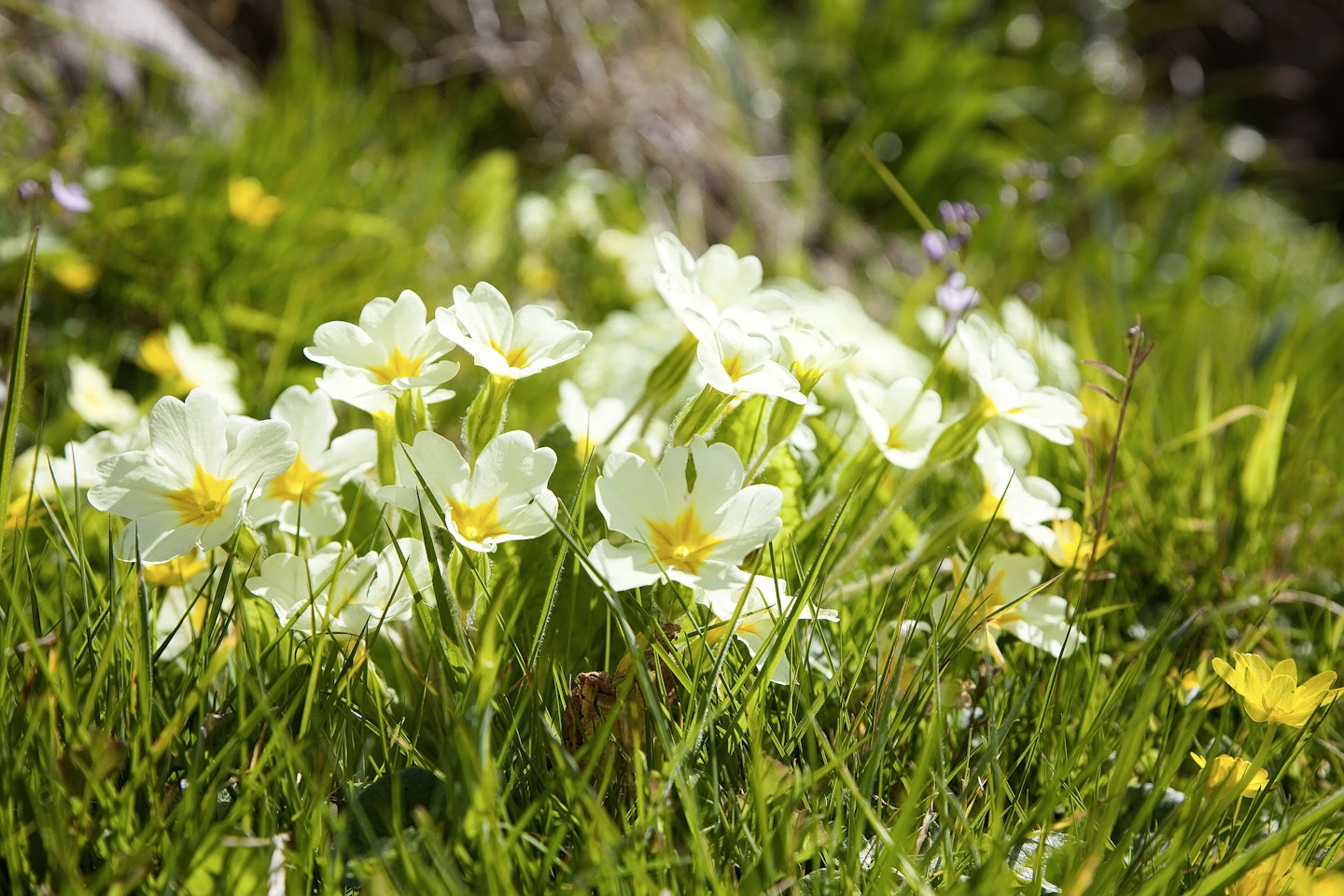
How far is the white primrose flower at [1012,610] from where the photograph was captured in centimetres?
94

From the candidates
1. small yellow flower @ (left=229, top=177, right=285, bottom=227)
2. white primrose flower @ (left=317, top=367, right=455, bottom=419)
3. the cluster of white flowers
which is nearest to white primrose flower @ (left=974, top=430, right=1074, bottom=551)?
the cluster of white flowers

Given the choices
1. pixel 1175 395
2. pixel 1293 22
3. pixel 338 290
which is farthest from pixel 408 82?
pixel 1293 22

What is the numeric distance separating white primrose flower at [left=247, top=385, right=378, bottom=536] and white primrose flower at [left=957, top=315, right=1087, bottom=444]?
1.91 feet

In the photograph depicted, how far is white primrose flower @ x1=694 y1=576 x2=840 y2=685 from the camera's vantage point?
0.81 metres

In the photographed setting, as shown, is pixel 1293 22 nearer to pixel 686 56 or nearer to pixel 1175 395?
pixel 686 56

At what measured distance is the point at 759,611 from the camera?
0.83 meters

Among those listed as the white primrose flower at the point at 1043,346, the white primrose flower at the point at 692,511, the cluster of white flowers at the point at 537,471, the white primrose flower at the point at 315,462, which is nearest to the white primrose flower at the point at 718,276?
the cluster of white flowers at the point at 537,471

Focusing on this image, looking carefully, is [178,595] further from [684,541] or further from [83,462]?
[684,541]

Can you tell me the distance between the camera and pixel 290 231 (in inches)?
76.7

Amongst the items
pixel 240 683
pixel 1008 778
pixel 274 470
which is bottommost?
pixel 1008 778

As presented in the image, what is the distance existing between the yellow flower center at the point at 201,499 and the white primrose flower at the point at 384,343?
0.13m

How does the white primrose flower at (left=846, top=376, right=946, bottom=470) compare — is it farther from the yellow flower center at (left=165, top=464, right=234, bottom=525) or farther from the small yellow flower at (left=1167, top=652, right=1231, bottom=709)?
the yellow flower center at (left=165, top=464, right=234, bottom=525)

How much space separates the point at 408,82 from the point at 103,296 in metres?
1.45

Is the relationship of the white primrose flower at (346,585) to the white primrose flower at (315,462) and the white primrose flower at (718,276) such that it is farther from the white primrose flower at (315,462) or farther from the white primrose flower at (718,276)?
the white primrose flower at (718,276)
